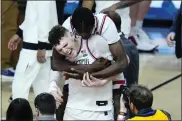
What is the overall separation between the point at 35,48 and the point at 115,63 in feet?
4.96

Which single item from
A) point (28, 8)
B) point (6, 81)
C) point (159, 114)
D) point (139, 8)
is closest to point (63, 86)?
point (159, 114)

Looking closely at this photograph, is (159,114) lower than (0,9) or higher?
lower

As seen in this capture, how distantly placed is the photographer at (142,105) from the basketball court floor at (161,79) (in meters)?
1.77

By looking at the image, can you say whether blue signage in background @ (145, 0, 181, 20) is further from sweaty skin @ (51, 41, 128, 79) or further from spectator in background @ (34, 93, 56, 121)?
spectator in background @ (34, 93, 56, 121)

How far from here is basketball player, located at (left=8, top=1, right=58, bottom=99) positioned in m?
5.01

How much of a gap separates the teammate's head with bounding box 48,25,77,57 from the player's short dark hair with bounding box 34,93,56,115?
840 mm

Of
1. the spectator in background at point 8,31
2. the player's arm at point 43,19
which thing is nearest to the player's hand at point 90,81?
the player's arm at point 43,19

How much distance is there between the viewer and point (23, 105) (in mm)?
2611

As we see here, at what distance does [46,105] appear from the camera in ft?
9.00

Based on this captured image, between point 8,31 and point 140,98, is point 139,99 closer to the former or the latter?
point 140,98

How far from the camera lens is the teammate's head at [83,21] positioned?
3.67 metres

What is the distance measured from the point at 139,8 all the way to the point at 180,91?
1.97 meters

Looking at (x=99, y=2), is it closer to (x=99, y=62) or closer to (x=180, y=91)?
(x=99, y=62)

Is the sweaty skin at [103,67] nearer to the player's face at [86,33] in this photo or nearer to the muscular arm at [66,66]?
the muscular arm at [66,66]
